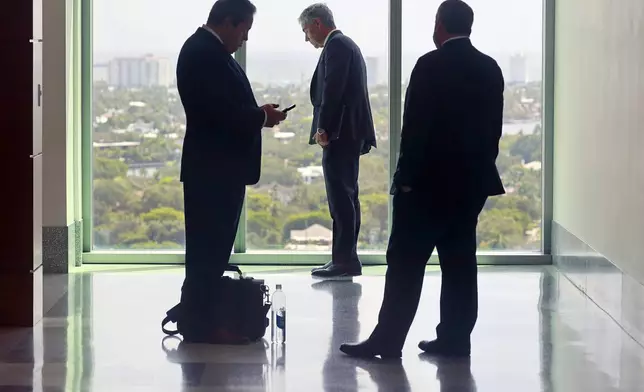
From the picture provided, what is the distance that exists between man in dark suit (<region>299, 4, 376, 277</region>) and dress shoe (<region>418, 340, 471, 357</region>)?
7.75ft

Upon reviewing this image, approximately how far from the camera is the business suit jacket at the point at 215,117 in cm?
555

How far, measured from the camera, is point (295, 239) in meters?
8.59

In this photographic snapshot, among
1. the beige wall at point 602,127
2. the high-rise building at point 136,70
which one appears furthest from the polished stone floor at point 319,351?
the high-rise building at point 136,70

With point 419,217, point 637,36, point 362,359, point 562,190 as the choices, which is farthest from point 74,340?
point 562,190

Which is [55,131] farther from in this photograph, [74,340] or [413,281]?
[413,281]

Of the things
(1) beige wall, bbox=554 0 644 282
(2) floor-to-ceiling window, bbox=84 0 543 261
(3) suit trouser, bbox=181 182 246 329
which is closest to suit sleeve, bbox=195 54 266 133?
(3) suit trouser, bbox=181 182 246 329

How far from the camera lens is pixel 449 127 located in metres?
5.16

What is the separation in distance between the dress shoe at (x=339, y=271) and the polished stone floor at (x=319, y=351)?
41 centimetres

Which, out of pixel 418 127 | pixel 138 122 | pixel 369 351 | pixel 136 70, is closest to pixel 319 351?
pixel 369 351

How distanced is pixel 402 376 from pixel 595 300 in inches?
86.9

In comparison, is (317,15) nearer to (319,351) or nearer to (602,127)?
(602,127)

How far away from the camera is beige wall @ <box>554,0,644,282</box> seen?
6.08 metres

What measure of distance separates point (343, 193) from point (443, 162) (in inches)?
105

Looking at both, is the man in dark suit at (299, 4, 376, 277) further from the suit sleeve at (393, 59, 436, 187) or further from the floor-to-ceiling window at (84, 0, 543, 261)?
the suit sleeve at (393, 59, 436, 187)
